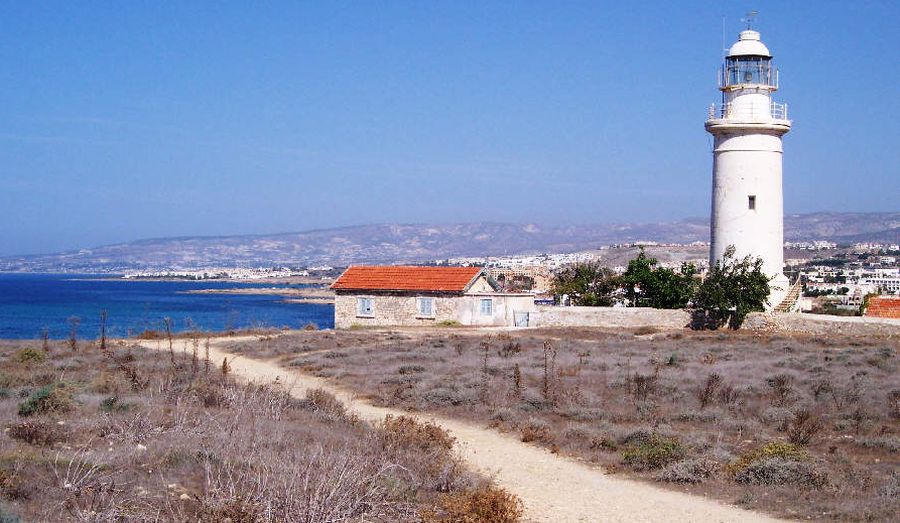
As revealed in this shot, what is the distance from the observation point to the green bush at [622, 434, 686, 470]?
1029 cm

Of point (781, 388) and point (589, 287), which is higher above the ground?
point (589, 287)

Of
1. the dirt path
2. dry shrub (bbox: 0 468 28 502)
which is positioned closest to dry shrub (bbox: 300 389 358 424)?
the dirt path

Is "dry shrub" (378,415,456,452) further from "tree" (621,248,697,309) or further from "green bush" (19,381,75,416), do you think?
"tree" (621,248,697,309)

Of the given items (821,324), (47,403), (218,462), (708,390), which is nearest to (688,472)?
(708,390)

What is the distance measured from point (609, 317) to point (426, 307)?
6047 millimetres

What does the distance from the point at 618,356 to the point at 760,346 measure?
4.53 meters

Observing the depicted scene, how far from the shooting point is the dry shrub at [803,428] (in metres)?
11.2

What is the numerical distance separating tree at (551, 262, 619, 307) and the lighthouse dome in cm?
881

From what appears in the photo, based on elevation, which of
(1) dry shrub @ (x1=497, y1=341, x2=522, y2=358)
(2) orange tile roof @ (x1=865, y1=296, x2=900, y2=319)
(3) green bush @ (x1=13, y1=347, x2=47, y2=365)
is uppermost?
(2) orange tile roof @ (x1=865, y1=296, x2=900, y2=319)

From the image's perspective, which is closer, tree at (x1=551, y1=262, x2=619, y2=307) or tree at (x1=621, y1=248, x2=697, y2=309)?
tree at (x1=621, y1=248, x2=697, y2=309)

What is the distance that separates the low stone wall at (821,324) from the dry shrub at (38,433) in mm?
21602

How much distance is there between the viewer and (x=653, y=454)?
10.4 meters

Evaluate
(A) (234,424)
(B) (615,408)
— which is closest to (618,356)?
(B) (615,408)

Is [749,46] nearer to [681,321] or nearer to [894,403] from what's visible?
[681,321]
